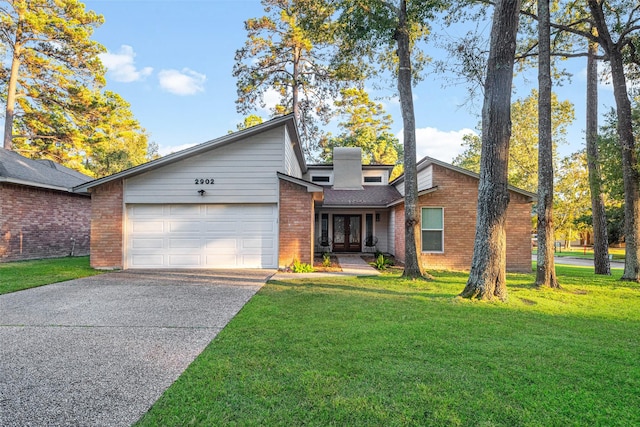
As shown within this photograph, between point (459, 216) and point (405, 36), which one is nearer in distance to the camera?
point (405, 36)

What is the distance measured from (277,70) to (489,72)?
15308mm

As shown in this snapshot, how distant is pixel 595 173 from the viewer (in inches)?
407

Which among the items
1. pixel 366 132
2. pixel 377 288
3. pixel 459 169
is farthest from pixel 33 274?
pixel 366 132

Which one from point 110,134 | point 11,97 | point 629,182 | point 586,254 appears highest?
point 11,97

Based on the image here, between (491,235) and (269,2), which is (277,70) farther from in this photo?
(491,235)

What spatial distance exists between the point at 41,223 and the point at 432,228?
14980mm

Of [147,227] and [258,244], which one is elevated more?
[147,227]

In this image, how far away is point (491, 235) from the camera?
5.99 meters

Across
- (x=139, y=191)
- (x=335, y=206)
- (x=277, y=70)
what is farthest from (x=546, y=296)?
(x=277, y=70)

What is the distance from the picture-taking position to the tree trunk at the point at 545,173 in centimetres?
765

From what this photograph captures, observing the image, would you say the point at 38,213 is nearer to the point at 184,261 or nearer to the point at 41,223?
the point at 41,223

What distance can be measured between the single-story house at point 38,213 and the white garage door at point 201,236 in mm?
2536

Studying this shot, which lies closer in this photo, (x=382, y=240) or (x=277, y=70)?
(x=382, y=240)

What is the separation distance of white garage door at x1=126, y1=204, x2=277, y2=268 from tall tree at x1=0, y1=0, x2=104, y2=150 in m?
13.1
